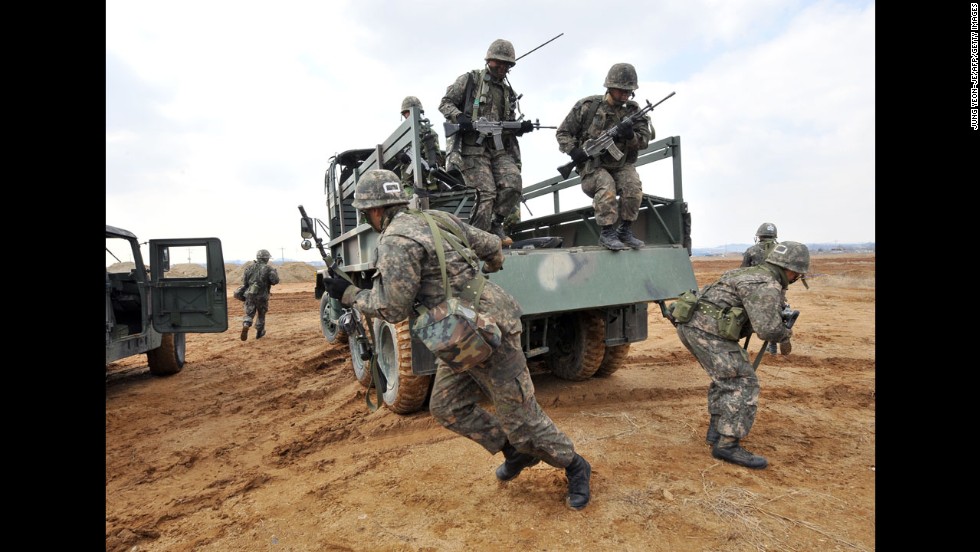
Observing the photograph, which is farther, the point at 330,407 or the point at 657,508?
the point at 330,407

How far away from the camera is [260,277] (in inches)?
350

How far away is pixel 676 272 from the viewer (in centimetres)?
449

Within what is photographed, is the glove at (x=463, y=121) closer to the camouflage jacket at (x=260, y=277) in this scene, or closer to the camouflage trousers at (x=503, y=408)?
the camouflage trousers at (x=503, y=408)

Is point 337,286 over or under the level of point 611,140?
under

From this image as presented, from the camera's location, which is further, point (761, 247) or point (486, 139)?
point (761, 247)

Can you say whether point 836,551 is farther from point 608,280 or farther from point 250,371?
point 250,371

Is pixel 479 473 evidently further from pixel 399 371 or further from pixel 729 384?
pixel 729 384

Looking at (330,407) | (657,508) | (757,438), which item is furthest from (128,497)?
(757,438)

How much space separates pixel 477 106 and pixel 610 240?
5.41 ft

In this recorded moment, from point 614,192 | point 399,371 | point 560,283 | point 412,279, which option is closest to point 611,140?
point 614,192

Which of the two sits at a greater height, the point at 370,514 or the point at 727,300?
the point at 727,300

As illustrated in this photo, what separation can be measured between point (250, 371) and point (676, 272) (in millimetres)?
5165

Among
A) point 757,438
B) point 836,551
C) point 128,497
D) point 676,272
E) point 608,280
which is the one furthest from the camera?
point 676,272

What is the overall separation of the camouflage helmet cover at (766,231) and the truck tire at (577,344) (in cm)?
319
